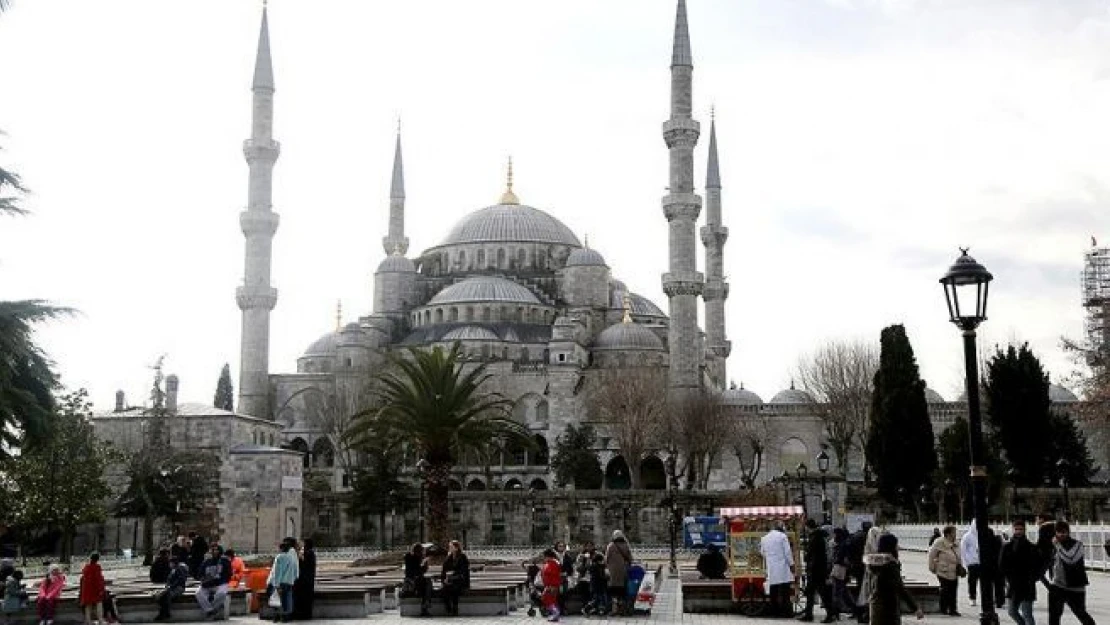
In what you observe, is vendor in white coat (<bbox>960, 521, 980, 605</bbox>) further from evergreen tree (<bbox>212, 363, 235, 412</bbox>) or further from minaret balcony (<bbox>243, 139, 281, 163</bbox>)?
evergreen tree (<bbox>212, 363, 235, 412</bbox>)

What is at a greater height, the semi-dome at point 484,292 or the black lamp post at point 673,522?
the semi-dome at point 484,292

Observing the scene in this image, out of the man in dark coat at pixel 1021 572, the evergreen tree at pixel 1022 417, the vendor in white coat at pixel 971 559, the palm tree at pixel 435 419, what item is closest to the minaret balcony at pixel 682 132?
the evergreen tree at pixel 1022 417

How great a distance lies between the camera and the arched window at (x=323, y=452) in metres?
61.4

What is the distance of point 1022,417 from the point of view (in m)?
44.4

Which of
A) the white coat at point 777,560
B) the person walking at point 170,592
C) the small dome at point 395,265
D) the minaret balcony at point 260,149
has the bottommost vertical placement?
the person walking at point 170,592

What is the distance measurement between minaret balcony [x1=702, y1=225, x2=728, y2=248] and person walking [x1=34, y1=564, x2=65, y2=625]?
52085mm

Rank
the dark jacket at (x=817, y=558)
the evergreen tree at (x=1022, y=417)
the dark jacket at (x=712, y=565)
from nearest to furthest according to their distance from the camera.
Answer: the dark jacket at (x=817, y=558) < the dark jacket at (x=712, y=565) < the evergreen tree at (x=1022, y=417)

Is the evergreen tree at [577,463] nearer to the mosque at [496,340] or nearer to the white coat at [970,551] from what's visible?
the mosque at [496,340]

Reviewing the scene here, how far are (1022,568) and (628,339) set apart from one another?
51804 mm

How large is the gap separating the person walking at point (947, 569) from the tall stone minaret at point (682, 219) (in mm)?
37878

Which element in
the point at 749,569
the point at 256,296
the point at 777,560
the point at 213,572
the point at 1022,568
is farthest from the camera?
the point at 256,296

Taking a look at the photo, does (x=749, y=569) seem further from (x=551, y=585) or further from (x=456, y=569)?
(x=456, y=569)

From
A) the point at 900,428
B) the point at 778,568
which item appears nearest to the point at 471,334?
the point at 900,428

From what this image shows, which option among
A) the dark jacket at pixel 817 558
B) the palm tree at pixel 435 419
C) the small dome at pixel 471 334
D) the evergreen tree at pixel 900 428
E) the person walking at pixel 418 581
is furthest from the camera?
the small dome at pixel 471 334
